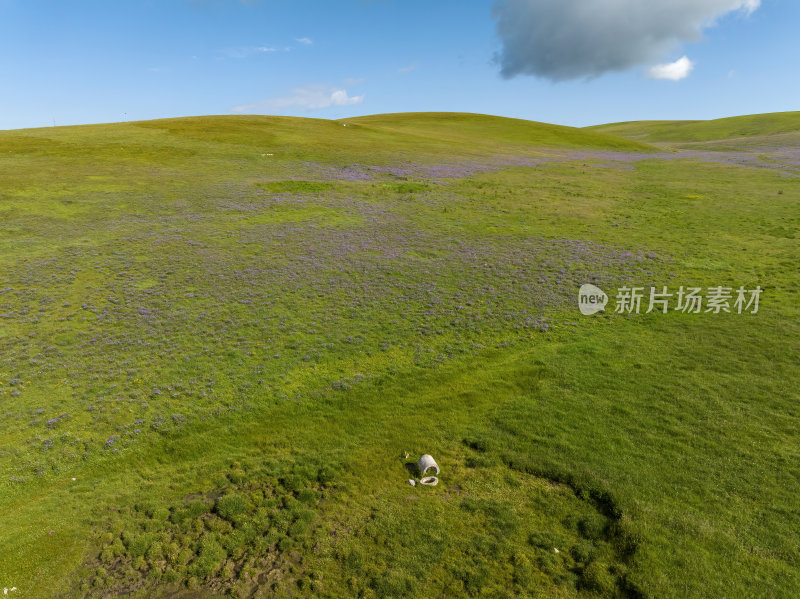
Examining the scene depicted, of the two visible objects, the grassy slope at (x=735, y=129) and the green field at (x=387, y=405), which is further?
the grassy slope at (x=735, y=129)

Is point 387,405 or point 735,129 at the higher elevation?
point 735,129

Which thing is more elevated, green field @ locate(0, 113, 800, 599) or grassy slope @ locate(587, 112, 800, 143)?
grassy slope @ locate(587, 112, 800, 143)

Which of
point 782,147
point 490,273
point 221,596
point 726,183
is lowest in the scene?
point 221,596

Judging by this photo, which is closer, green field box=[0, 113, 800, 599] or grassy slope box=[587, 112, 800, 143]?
green field box=[0, 113, 800, 599]

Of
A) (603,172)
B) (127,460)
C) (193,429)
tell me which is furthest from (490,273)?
(603,172)

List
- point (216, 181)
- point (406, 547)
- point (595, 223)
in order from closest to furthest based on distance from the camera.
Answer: point (406, 547)
point (595, 223)
point (216, 181)

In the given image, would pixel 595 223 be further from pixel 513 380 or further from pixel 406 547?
pixel 406 547

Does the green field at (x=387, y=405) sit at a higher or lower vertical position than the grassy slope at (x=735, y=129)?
lower

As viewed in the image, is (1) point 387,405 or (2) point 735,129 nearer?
(1) point 387,405
